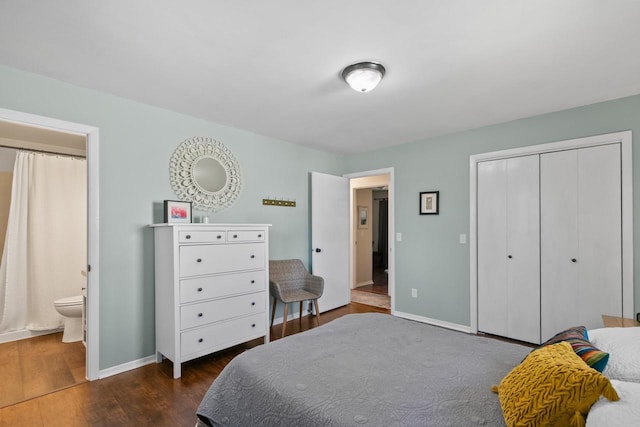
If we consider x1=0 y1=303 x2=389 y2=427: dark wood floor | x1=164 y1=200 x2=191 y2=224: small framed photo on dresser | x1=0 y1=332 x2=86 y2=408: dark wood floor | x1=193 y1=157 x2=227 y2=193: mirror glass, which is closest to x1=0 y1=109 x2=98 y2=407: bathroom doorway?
x1=0 y1=332 x2=86 y2=408: dark wood floor

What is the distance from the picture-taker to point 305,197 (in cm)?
437

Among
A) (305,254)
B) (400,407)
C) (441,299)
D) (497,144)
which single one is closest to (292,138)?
(305,254)

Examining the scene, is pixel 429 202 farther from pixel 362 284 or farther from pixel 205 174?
pixel 362 284

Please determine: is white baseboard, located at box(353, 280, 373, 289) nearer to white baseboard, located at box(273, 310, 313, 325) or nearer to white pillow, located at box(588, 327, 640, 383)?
white baseboard, located at box(273, 310, 313, 325)

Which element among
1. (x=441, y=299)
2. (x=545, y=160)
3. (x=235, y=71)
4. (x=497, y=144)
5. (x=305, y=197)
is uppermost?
(x=235, y=71)

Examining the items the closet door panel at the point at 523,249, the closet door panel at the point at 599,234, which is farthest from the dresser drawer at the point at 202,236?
the closet door panel at the point at 599,234

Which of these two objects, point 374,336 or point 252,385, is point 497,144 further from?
point 252,385

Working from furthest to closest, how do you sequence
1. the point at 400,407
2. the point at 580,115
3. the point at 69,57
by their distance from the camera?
the point at 580,115 < the point at 69,57 < the point at 400,407

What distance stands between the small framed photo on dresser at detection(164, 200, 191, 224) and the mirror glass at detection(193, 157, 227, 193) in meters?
0.37

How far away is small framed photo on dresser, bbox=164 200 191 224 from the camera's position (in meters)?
2.77

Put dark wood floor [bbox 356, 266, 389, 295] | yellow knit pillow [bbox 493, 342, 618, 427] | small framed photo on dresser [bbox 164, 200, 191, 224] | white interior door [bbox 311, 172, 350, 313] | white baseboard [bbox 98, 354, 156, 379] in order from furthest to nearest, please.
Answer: dark wood floor [bbox 356, 266, 389, 295], white interior door [bbox 311, 172, 350, 313], small framed photo on dresser [bbox 164, 200, 191, 224], white baseboard [bbox 98, 354, 156, 379], yellow knit pillow [bbox 493, 342, 618, 427]

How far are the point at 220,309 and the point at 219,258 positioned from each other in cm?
46

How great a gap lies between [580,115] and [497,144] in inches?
28.2

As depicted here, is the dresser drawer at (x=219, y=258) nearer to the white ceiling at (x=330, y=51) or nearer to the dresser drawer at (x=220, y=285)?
the dresser drawer at (x=220, y=285)
